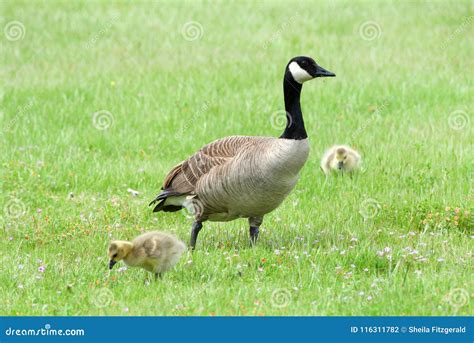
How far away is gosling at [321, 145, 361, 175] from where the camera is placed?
11820 mm

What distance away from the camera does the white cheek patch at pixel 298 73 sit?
9.38 metres

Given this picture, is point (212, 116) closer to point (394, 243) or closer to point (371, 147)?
point (371, 147)

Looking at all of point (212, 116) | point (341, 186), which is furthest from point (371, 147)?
point (212, 116)

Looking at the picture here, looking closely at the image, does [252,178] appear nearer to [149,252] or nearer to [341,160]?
[149,252]

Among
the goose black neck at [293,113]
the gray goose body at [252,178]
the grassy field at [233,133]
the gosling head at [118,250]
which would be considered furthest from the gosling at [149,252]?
the goose black neck at [293,113]

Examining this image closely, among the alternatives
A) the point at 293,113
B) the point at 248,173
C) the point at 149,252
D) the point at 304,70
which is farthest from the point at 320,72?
the point at 149,252

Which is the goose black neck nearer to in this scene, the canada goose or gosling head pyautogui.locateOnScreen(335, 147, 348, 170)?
the canada goose

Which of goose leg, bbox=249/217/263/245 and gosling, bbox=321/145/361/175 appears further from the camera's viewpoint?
gosling, bbox=321/145/361/175

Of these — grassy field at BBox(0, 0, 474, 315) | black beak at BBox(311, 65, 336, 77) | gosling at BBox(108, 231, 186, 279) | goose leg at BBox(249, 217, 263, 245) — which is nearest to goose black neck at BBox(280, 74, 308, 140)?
black beak at BBox(311, 65, 336, 77)

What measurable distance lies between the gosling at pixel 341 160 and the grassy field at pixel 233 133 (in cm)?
18

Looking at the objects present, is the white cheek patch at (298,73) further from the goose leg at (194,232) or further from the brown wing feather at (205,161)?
the goose leg at (194,232)

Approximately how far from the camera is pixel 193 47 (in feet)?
64.0

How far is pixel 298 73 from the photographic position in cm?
941

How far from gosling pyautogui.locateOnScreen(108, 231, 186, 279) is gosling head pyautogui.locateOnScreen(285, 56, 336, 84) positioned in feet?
8.04
